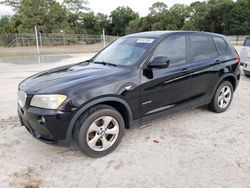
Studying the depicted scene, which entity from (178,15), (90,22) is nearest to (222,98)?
(178,15)

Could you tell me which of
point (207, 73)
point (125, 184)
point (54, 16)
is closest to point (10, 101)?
point (125, 184)

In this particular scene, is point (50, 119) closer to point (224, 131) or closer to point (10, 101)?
point (224, 131)

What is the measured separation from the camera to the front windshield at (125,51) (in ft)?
11.8

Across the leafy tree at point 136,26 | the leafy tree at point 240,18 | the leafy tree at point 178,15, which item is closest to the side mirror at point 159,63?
the leafy tree at point 240,18

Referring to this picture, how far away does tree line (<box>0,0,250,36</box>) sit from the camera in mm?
34656

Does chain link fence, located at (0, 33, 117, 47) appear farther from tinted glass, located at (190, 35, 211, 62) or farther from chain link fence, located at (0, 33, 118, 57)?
tinted glass, located at (190, 35, 211, 62)

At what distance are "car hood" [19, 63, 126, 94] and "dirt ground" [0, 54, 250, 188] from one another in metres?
0.96

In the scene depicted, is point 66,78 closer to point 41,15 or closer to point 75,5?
point 41,15

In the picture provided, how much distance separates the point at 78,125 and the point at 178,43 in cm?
215

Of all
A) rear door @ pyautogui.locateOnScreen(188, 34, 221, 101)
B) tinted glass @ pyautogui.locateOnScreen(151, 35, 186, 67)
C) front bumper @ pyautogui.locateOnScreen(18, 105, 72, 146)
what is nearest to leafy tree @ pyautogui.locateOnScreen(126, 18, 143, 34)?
rear door @ pyautogui.locateOnScreen(188, 34, 221, 101)

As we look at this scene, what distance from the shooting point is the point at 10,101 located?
5660 mm

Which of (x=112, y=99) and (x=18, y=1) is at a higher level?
(x=18, y=1)

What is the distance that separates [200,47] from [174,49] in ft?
2.23

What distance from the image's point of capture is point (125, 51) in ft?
12.8
